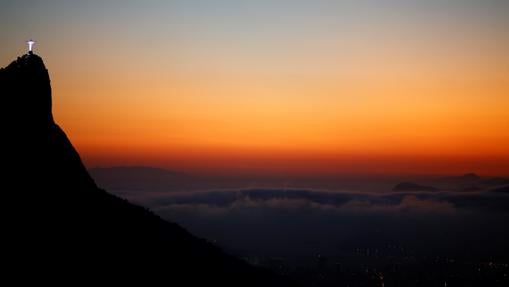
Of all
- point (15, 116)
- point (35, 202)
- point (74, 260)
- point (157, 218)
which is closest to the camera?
point (74, 260)

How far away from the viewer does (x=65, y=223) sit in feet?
156

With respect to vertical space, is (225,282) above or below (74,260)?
below

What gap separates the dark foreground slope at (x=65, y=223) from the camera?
41625 millimetres

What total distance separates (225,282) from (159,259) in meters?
9.80

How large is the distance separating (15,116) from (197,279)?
2704 centimetres

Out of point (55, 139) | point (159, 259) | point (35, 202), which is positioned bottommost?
point (159, 259)

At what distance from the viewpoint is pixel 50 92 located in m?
59.9

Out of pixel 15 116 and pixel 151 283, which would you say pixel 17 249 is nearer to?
Result: pixel 151 283

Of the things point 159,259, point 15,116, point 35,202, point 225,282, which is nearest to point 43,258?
point 35,202

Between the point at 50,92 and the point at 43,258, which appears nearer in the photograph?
the point at 43,258

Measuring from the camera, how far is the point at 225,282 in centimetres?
5966

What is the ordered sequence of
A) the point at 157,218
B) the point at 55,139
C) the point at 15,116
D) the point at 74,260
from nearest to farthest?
the point at 74,260 < the point at 15,116 < the point at 55,139 < the point at 157,218

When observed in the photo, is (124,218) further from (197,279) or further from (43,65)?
(43,65)

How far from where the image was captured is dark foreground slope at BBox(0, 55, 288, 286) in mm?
41625
